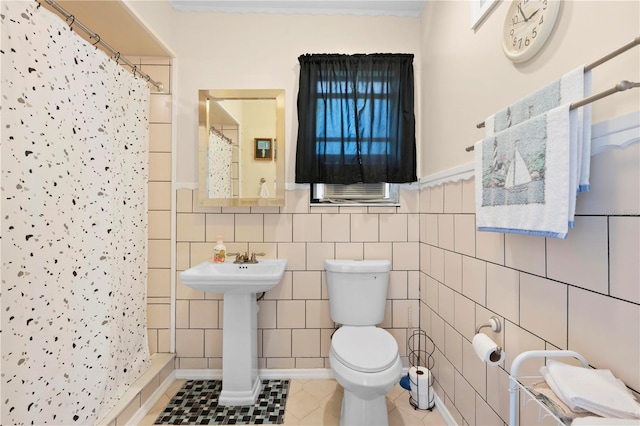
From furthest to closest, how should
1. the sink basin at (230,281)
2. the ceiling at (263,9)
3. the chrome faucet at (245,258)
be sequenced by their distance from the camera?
the chrome faucet at (245,258)
the ceiling at (263,9)
the sink basin at (230,281)

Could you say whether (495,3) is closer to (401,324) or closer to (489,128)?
(489,128)

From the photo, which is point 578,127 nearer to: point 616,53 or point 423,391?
point 616,53

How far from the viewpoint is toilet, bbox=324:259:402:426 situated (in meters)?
1.39

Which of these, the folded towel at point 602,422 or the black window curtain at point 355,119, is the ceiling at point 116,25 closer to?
the black window curtain at point 355,119

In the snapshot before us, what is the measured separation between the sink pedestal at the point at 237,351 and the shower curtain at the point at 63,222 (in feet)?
1.78

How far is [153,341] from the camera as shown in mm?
2115

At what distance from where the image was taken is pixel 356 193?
2.12m

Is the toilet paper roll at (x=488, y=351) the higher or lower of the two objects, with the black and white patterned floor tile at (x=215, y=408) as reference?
higher

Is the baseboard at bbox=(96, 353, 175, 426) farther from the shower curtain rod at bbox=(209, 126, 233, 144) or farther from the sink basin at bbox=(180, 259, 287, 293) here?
the shower curtain rod at bbox=(209, 126, 233, 144)

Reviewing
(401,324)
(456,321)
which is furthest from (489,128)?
(401,324)

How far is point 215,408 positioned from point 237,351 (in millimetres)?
347

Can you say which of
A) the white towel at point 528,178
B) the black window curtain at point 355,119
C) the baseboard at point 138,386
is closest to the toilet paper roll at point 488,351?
the white towel at point 528,178

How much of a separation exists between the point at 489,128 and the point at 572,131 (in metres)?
0.39

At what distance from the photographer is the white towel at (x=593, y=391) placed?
24.5 inches
